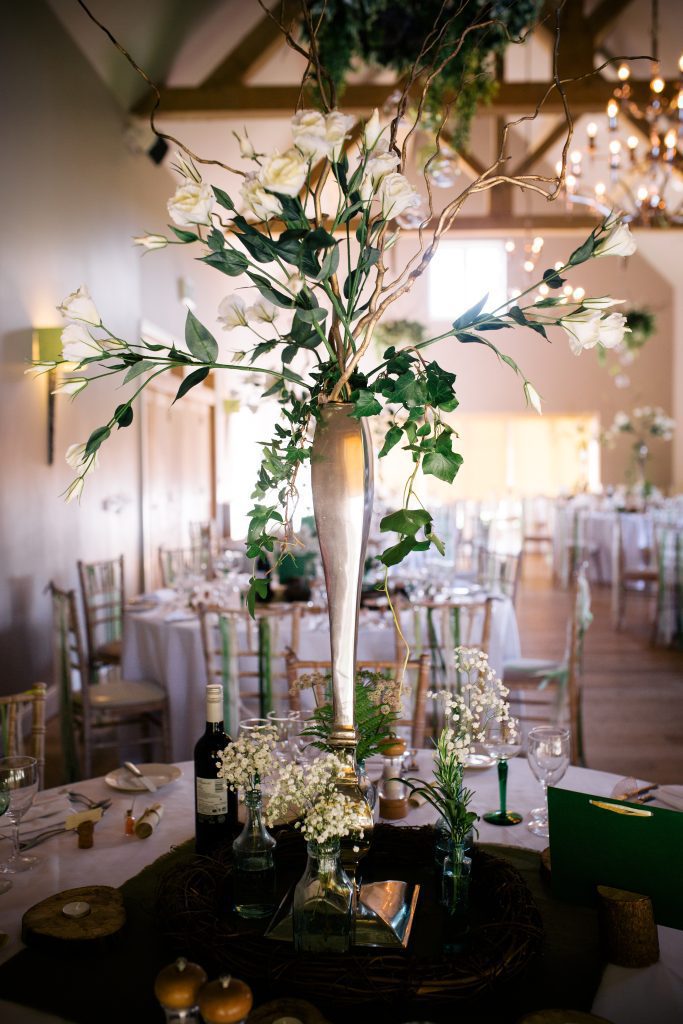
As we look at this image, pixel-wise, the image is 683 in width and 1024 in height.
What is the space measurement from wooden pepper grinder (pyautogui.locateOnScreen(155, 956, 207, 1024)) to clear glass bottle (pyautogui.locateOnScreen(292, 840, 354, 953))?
19 cm

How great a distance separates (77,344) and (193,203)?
9.0 inches

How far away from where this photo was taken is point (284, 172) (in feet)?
3.16

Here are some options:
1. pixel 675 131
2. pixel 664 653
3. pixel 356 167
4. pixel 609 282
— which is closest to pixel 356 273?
pixel 356 167

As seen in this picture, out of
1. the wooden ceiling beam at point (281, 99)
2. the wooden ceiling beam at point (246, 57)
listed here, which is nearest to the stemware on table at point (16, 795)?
the wooden ceiling beam at point (281, 99)

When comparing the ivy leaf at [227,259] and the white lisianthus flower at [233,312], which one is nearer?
the ivy leaf at [227,259]

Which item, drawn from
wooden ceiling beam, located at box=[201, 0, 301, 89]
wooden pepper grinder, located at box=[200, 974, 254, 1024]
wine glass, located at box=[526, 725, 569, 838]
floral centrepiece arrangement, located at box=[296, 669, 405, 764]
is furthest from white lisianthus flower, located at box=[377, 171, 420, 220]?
wooden ceiling beam, located at box=[201, 0, 301, 89]

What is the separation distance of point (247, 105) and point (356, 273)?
632 cm

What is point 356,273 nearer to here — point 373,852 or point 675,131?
point 373,852

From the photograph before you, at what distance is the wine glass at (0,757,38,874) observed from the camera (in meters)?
1.48

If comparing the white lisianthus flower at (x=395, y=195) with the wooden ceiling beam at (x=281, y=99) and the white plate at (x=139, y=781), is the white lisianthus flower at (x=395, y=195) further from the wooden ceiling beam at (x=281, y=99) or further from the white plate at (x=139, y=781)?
the wooden ceiling beam at (x=281, y=99)

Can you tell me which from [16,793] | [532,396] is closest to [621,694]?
[16,793]

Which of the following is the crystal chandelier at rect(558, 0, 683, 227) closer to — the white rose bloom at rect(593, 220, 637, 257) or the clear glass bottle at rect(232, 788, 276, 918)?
the white rose bloom at rect(593, 220, 637, 257)

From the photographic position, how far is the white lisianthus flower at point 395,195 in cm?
105

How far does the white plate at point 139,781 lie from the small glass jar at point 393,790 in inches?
19.0
